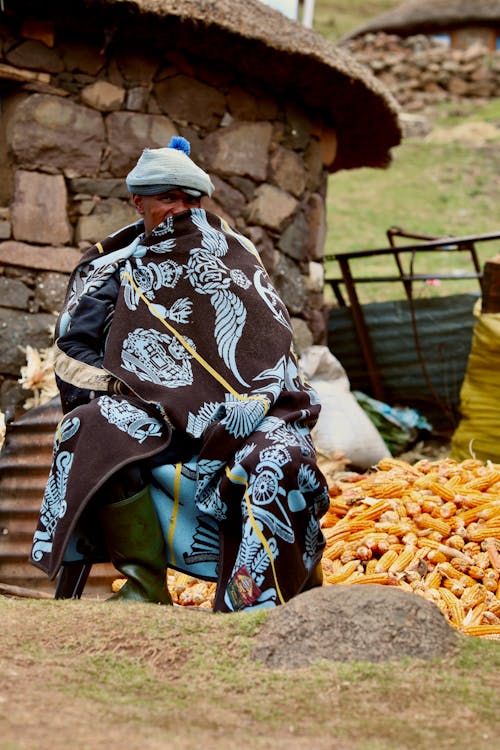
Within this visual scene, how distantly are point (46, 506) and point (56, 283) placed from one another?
276 cm

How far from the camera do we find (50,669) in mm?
2240

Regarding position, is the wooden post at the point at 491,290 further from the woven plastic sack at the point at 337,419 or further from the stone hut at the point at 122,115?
the stone hut at the point at 122,115

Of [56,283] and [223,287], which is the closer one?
[223,287]

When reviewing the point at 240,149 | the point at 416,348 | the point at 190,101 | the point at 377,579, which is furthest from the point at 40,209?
the point at 416,348

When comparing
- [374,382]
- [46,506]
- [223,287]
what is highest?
[223,287]

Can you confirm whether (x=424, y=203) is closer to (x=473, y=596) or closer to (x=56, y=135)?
(x=56, y=135)

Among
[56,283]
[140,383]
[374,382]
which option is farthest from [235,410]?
[374,382]

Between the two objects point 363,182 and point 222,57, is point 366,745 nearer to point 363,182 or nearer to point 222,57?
point 222,57

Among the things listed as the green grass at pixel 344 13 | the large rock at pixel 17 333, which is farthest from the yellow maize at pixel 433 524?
the green grass at pixel 344 13

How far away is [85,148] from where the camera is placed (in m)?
5.96

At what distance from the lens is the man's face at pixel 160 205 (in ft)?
11.7

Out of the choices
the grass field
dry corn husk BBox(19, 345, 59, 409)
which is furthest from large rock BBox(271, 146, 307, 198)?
the grass field

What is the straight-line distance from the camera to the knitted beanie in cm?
350

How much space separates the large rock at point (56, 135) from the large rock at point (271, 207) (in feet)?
3.26
